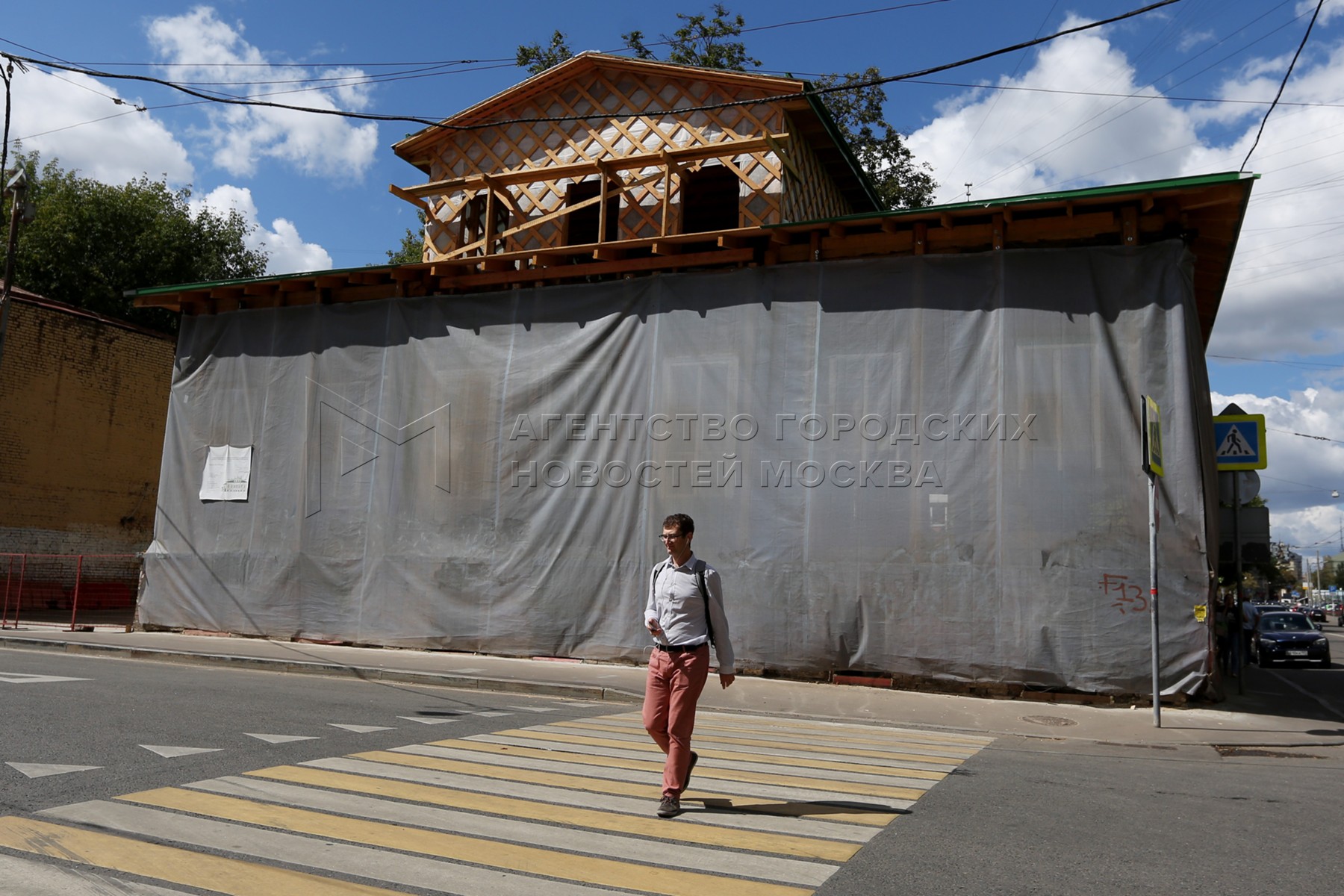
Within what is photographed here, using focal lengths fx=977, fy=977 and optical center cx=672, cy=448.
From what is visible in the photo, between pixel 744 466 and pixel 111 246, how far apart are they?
37655mm

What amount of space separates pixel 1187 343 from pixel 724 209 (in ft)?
31.6

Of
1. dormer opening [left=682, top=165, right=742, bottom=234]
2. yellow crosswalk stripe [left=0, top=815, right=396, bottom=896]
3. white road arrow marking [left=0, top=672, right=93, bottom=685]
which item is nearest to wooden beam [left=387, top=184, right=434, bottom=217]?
dormer opening [left=682, top=165, right=742, bottom=234]

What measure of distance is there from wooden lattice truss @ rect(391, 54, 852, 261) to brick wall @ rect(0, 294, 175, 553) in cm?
1251

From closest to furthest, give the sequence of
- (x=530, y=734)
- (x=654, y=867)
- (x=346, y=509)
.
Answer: (x=654, y=867) < (x=530, y=734) < (x=346, y=509)

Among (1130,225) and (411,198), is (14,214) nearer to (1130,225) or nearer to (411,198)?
(411,198)

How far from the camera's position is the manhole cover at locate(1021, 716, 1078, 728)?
1103 centimetres

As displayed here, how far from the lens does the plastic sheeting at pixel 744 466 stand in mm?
12828

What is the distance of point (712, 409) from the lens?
15125 mm

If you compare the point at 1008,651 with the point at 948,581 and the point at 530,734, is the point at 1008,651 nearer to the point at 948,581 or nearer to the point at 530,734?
the point at 948,581

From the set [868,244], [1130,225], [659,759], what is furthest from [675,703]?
[1130,225]

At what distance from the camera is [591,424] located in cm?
1589

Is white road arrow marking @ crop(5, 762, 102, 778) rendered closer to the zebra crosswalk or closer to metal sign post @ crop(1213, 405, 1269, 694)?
the zebra crosswalk

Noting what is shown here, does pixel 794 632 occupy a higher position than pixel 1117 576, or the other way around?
pixel 1117 576

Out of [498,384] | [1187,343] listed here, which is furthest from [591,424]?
[1187,343]
